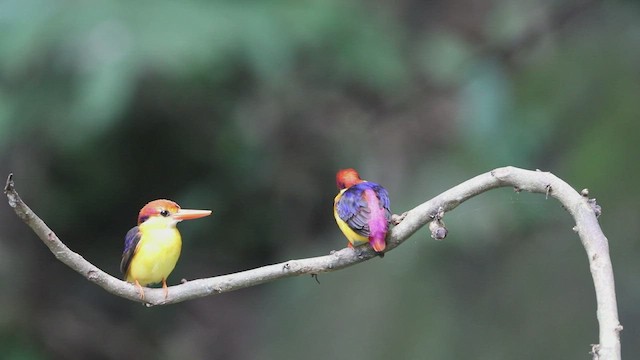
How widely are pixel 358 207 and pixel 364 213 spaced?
0.03 m

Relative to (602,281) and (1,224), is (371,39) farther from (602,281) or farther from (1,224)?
A: (602,281)

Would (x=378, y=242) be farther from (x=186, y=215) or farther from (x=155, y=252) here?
(x=155, y=252)

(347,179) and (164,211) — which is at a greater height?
(347,179)

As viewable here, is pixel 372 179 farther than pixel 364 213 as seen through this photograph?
Yes

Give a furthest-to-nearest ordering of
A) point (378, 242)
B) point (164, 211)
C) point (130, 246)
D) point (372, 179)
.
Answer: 1. point (372, 179)
2. point (130, 246)
3. point (164, 211)
4. point (378, 242)

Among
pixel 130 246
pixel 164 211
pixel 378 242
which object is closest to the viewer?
pixel 378 242

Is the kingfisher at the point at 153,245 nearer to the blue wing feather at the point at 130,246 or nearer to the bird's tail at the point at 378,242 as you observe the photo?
the blue wing feather at the point at 130,246

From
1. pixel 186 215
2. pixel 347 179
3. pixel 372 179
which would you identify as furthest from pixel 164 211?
pixel 372 179

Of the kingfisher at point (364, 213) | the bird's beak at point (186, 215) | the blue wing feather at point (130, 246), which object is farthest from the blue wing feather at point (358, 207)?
the blue wing feather at point (130, 246)

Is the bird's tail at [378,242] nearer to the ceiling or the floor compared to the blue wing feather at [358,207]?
nearer to the floor

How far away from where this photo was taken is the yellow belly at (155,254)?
63.5 inches

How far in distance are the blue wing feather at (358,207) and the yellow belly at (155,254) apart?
0.30 metres

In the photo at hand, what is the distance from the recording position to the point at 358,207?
151 cm

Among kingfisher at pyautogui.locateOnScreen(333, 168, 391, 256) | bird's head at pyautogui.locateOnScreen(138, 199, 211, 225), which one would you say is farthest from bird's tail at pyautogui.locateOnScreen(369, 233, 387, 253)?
bird's head at pyautogui.locateOnScreen(138, 199, 211, 225)
